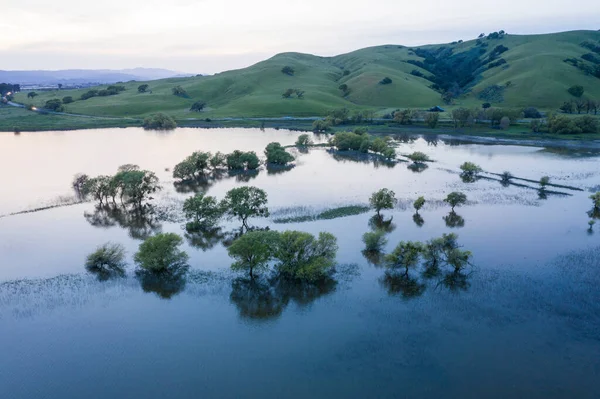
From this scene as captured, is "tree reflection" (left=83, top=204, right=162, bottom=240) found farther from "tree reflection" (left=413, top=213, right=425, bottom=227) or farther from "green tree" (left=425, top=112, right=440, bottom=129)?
"green tree" (left=425, top=112, right=440, bottom=129)

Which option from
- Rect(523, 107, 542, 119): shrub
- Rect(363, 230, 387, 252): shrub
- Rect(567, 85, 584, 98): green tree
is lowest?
Rect(363, 230, 387, 252): shrub

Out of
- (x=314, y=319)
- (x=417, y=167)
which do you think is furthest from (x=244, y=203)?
(x=417, y=167)

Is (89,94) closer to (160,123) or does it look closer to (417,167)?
(160,123)

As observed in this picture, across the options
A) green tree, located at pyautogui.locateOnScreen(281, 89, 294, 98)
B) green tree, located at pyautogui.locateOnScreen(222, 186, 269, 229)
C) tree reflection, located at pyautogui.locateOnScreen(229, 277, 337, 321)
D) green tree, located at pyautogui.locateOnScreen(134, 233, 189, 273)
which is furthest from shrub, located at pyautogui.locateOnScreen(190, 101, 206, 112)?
tree reflection, located at pyautogui.locateOnScreen(229, 277, 337, 321)

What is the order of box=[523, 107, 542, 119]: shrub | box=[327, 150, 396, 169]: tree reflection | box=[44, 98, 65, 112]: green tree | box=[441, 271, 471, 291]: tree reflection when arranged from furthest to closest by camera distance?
box=[44, 98, 65, 112]: green tree
box=[523, 107, 542, 119]: shrub
box=[327, 150, 396, 169]: tree reflection
box=[441, 271, 471, 291]: tree reflection

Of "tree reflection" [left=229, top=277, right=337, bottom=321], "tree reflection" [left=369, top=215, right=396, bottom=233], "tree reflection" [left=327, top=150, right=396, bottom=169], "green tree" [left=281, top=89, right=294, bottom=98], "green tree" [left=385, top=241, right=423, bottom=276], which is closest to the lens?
"tree reflection" [left=229, top=277, right=337, bottom=321]

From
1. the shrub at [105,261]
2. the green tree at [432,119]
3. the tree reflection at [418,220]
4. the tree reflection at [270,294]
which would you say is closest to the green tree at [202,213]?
the shrub at [105,261]

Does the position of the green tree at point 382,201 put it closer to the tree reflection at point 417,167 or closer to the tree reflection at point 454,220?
the tree reflection at point 454,220
